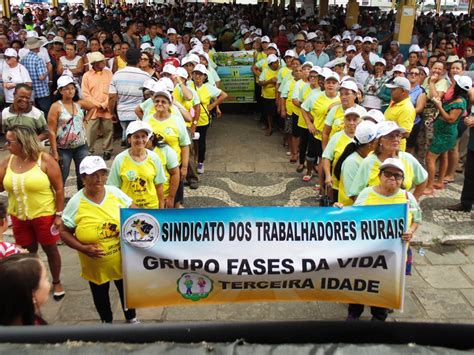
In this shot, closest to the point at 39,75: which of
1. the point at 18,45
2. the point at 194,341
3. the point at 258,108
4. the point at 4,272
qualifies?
the point at 18,45

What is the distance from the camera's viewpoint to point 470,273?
5.23 metres

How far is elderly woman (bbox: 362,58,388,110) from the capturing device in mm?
7906

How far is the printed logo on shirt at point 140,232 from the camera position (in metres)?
3.70

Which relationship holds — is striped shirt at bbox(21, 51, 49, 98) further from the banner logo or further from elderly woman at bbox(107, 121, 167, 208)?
the banner logo

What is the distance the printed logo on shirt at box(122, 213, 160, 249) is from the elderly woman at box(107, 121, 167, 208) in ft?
2.39

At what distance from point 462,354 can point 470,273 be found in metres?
4.46

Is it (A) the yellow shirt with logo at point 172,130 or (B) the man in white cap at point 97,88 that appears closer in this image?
(A) the yellow shirt with logo at point 172,130

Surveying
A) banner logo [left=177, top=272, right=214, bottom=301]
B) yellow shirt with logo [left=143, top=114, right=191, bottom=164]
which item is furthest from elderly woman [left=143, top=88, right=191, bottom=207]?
banner logo [left=177, top=272, right=214, bottom=301]

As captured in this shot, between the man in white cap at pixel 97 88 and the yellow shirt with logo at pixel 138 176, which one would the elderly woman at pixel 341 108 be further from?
the man in white cap at pixel 97 88

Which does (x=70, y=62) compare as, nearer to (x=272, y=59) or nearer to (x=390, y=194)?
(x=272, y=59)

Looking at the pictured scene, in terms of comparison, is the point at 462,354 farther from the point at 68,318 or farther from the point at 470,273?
the point at 470,273

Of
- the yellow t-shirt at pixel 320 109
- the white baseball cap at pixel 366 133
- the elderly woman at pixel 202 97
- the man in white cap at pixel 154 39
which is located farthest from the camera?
the man in white cap at pixel 154 39

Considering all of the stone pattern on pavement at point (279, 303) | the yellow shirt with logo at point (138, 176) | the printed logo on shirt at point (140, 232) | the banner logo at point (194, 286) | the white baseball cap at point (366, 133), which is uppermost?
the white baseball cap at point (366, 133)

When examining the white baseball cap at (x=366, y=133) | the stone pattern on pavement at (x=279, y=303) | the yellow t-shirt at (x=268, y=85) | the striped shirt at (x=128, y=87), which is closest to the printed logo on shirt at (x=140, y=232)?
the stone pattern on pavement at (x=279, y=303)
